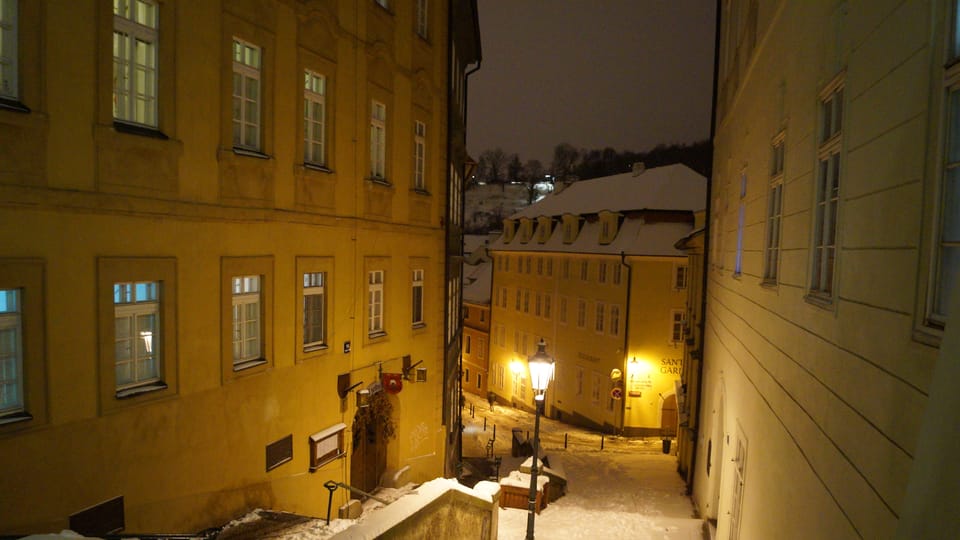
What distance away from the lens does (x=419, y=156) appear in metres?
13.5

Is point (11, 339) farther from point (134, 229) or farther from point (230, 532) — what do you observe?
point (230, 532)

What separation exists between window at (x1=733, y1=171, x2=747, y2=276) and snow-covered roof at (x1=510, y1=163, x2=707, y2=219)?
850 inches

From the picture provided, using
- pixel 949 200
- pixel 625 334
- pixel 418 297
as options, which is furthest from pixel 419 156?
pixel 625 334

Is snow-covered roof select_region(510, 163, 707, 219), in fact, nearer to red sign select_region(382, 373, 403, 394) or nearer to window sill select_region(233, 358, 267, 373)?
red sign select_region(382, 373, 403, 394)

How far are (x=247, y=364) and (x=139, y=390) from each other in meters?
1.75

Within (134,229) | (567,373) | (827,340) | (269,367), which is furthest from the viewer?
(567,373)

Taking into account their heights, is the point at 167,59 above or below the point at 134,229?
above

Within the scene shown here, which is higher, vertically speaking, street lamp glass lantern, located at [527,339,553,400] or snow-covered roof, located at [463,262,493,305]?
street lamp glass lantern, located at [527,339,553,400]

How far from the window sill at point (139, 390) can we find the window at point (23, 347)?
918mm

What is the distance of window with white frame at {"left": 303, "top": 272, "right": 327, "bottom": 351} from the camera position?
1014cm

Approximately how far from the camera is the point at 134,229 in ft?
23.1

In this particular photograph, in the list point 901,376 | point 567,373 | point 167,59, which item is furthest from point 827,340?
point 567,373

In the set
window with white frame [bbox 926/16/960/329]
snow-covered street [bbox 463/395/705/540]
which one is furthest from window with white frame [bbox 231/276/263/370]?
window with white frame [bbox 926/16/960/329]

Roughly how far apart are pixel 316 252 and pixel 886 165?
855 cm
